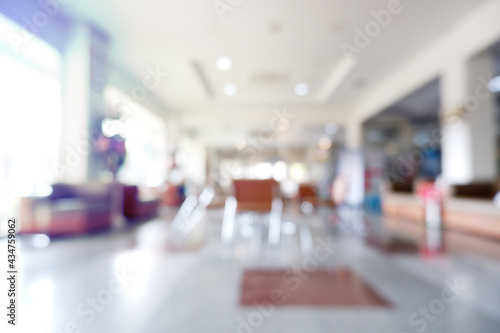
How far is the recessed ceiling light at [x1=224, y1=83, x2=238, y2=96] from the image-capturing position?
24.8 ft

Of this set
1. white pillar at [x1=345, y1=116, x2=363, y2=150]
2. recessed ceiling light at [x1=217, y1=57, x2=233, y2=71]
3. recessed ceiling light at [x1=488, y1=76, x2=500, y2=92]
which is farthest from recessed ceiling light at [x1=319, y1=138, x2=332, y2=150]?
recessed ceiling light at [x1=217, y1=57, x2=233, y2=71]

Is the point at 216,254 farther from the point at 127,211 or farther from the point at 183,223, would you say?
the point at 127,211

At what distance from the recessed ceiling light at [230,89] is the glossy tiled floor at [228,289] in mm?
5206

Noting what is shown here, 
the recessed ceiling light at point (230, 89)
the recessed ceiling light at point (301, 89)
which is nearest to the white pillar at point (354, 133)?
the recessed ceiling light at point (301, 89)

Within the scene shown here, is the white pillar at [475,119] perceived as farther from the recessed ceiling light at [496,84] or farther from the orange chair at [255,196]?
the orange chair at [255,196]

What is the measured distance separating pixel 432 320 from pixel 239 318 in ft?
3.19

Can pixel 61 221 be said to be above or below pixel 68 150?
A: below

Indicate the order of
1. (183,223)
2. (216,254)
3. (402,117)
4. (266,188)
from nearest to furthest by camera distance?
(216,254), (266,188), (183,223), (402,117)

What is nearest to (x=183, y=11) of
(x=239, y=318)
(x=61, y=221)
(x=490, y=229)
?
(x=61, y=221)

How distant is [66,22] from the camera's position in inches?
183

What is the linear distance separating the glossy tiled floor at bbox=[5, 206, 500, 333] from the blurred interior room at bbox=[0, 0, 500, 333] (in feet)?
0.05

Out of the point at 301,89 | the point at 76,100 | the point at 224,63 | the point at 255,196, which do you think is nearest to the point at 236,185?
the point at 255,196

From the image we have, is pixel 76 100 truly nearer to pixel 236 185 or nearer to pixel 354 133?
pixel 236 185

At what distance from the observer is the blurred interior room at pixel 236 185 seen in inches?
64.5
